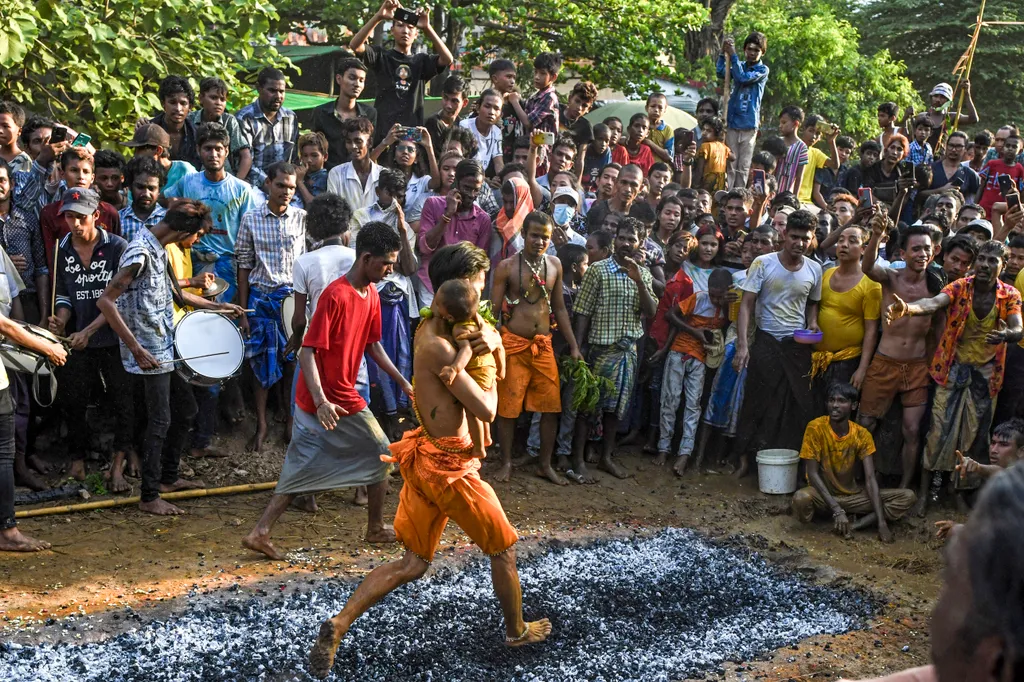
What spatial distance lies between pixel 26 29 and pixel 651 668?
665 cm

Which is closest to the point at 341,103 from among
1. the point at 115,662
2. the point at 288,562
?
the point at 288,562

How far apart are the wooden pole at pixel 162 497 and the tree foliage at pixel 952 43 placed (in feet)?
78.4

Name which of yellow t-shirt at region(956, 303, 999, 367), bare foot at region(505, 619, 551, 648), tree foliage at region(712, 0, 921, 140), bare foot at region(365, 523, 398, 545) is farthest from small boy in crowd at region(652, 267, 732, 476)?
tree foliage at region(712, 0, 921, 140)

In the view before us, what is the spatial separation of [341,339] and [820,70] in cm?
1762

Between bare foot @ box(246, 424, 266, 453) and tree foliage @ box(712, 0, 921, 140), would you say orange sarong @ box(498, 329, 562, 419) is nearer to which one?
bare foot @ box(246, 424, 266, 453)

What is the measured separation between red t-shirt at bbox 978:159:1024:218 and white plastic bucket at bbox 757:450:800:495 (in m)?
4.40

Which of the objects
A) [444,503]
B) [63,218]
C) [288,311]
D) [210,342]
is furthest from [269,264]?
[444,503]

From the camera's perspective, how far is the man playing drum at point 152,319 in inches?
272

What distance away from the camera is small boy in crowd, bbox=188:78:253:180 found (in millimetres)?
8914

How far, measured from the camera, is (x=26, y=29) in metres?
8.19

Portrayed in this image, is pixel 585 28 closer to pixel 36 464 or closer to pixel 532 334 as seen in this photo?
pixel 532 334

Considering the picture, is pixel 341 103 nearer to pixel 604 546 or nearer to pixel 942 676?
pixel 604 546

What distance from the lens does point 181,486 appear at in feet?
25.3

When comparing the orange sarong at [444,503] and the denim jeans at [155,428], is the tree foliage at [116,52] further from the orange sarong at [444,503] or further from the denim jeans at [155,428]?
the orange sarong at [444,503]
